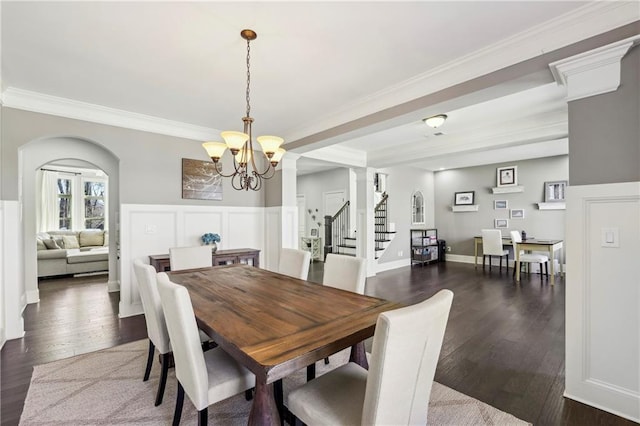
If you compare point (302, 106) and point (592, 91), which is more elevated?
point (302, 106)

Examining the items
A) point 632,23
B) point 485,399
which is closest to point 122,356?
point 485,399

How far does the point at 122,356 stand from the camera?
2.64 metres

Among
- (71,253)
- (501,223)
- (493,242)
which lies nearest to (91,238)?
(71,253)

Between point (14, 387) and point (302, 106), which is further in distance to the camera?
point (302, 106)

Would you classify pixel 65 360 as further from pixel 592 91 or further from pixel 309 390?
pixel 592 91

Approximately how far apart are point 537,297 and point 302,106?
14.7 ft

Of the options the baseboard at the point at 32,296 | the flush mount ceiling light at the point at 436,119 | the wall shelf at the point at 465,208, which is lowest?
the baseboard at the point at 32,296

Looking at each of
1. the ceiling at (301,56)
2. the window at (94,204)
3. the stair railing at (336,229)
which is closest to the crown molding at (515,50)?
the ceiling at (301,56)

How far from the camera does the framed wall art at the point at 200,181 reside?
4188 mm

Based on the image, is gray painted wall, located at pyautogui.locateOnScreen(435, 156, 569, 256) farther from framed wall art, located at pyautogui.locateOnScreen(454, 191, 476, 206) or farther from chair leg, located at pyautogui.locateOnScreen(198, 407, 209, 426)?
chair leg, located at pyautogui.locateOnScreen(198, 407, 209, 426)

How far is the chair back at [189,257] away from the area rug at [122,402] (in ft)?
3.19

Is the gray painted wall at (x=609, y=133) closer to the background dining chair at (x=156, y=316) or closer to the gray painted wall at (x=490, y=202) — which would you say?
the background dining chair at (x=156, y=316)

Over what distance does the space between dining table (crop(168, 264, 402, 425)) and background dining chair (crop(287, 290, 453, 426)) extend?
0.21 meters

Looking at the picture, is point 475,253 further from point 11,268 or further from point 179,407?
point 11,268
